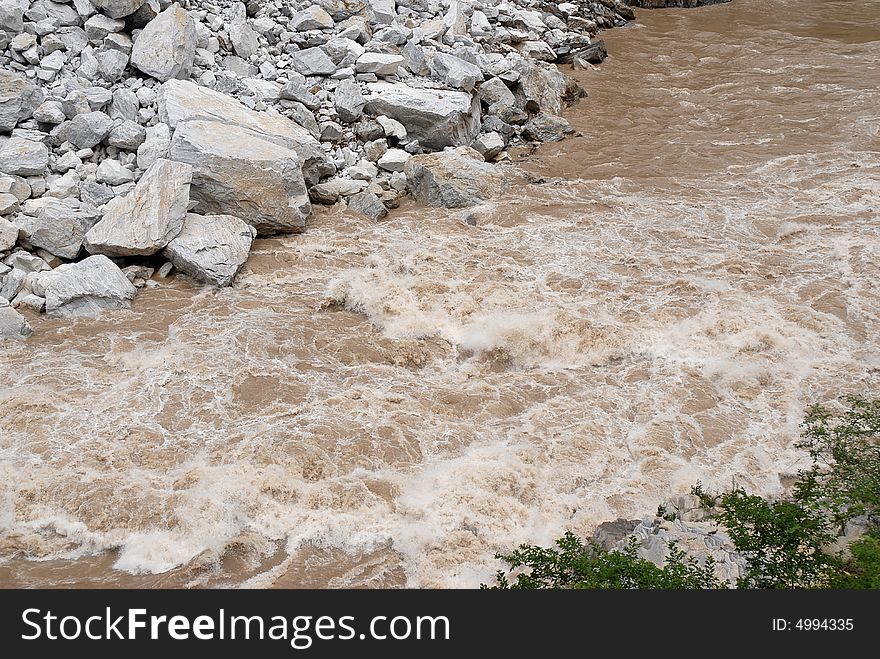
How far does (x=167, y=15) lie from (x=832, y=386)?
35.8 feet

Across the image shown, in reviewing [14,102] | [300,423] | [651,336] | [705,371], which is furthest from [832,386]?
[14,102]

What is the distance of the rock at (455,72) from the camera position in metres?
13.6

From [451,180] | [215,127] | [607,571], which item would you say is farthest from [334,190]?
[607,571]

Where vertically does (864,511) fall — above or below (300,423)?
above

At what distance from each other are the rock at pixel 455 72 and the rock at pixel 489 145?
40.7 inches

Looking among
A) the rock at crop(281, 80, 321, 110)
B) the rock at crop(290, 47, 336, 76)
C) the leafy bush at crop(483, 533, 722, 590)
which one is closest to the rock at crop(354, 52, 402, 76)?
the rock at crop(290, 47, 336, 76)

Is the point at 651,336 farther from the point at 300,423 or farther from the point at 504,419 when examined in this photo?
the point at 300,423

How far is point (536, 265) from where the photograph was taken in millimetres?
10039

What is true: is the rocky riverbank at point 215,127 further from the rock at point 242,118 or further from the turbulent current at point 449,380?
the turbulent current at point 449,380

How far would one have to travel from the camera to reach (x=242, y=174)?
1019 cm

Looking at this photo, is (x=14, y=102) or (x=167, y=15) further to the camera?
(x=167, y=15)

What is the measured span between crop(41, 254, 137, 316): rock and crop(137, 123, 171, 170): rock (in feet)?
6.45

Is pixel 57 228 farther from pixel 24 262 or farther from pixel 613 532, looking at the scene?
pixel 613 532

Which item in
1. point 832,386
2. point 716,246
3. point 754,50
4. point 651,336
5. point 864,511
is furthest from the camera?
point 754,50
